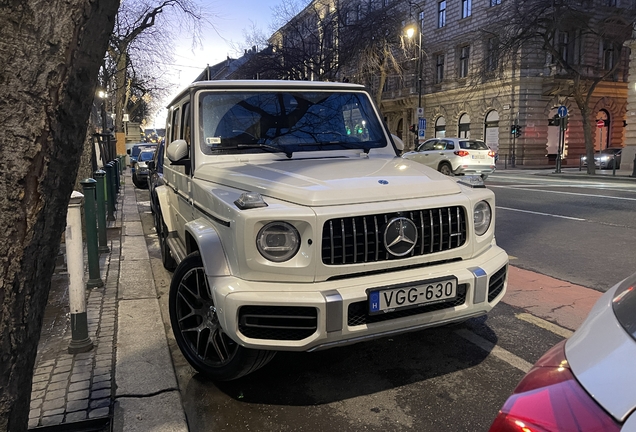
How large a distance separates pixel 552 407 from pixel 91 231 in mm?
4741

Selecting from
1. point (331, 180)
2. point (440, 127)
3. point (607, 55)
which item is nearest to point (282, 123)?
point (331, 180)

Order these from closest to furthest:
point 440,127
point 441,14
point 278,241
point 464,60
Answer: point 278,241, point 464,60, point 441,14, point 440,127

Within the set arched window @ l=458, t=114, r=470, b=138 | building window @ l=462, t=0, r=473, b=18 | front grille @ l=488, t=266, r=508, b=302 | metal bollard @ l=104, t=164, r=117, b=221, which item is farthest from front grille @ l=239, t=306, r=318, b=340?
building window @ l=462, t=0, r=473, b=18

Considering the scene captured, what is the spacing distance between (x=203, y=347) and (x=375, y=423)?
4.05 ft

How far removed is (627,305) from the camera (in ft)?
4.56

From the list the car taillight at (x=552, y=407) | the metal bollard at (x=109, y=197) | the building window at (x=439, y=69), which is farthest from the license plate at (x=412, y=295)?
the building window at (x=439, y=69)

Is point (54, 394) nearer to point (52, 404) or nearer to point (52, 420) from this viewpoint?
point (52, 404)

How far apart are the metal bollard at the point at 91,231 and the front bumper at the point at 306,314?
2.66 m

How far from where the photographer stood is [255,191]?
314 centimetres

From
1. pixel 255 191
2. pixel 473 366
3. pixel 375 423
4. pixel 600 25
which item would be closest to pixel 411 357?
pixel 473 366

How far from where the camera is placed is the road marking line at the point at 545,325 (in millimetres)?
4078

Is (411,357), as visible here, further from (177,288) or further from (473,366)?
(177,288)

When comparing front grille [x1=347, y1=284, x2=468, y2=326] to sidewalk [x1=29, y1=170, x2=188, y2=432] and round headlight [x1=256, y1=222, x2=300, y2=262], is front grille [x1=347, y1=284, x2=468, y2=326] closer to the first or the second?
round headlight [x1=256, y1=222, x2=300, y2=262]

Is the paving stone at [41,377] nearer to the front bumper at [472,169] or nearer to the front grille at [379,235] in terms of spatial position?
the front grille at [379,235]
